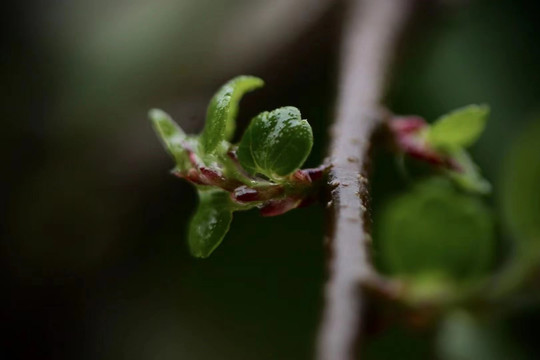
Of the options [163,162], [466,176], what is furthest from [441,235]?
[163,162]

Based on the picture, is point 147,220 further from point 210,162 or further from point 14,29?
point 210,162

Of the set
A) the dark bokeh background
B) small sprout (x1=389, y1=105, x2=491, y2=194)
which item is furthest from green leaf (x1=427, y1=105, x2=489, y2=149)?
the dark bokeh background

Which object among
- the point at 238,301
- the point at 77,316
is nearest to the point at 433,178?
the point at 238,301

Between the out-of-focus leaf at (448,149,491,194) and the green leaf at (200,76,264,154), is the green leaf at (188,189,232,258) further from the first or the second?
the out-of-focus leaf at (448,149,491,194)

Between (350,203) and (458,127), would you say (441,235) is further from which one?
(350,203)

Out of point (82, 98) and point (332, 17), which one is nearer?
point (332, 17)

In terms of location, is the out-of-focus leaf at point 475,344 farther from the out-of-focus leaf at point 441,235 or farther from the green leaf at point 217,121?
the green leaf at point 217,121
